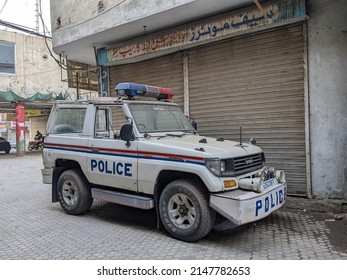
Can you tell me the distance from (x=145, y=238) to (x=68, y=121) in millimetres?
2822

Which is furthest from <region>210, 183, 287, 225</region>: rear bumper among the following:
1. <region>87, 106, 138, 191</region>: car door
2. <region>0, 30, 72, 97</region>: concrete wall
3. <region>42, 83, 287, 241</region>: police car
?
<region>0, 30, 72, 97</region>: concrete wall

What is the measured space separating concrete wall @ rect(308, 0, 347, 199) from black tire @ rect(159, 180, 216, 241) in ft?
9.80

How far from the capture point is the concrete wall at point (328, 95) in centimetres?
588

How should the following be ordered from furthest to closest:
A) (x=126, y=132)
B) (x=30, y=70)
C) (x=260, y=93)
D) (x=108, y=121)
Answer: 1. (x=30, y=70)
2. (x=260, y=93)
3. (x=108, y=121)
4. (x=126, y=132)

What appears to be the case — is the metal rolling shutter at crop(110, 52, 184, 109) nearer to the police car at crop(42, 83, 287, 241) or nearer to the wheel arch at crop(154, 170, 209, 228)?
the police car at crop(42, 83, 287, 241)

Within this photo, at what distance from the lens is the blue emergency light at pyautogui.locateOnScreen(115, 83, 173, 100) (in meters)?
5.41

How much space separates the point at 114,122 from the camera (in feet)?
19.2

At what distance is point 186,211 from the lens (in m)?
A: 4.41

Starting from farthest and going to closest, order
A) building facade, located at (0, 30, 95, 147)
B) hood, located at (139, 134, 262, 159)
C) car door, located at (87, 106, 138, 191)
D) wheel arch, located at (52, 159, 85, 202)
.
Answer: building facade, located at (0, 30, 95, 147), wheel arch, located at (52, 159, 85, 202), car door, located at (87, 106, 138, 191), hood, located at (139, 134, 262, 159)

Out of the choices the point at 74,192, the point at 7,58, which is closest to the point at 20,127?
the point at 7,58

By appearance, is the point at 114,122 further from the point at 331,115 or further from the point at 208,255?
the point at 331,115

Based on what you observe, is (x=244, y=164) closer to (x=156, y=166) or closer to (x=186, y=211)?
(x=186, y=211)

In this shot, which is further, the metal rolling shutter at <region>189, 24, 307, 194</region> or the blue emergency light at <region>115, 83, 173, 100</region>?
the metal rolling shutter at <region>189, 24, 307, 194</region>
